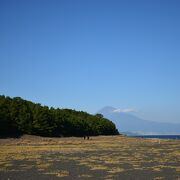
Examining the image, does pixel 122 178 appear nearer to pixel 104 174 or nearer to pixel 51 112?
pixel 104 174

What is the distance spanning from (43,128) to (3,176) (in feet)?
318

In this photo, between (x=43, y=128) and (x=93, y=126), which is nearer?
(x=43, y=128)

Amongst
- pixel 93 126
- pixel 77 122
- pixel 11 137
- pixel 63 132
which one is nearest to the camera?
pixel 11 137

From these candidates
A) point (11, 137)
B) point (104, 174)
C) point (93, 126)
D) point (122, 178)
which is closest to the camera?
point (122, 178)

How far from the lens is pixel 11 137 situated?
104 m

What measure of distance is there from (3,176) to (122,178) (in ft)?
31.3

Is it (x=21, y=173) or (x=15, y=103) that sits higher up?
(x=15, y=103)

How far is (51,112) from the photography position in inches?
5600

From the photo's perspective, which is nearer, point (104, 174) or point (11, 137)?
point (104, 174)

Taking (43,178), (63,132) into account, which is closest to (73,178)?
(43,178)

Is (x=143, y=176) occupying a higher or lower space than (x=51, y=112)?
lower

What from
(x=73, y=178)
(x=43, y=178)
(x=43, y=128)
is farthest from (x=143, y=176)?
(x=43, y=128)

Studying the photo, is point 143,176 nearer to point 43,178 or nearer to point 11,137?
point 43,178

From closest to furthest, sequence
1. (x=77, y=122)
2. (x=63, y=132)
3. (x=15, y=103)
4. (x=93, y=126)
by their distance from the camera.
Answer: (x=15, y=103), (x=63, y=132), (x=77, y=122), (x=93, y=126)
